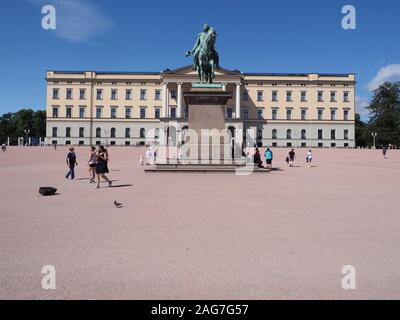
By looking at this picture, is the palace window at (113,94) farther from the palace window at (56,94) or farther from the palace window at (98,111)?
the palace window at (56,94)

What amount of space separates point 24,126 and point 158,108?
45.0 m

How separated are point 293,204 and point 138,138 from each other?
8480cm

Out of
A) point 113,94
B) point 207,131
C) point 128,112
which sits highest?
point 113,94

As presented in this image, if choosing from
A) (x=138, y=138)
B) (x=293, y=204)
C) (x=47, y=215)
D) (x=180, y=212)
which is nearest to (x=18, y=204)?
(x=47, y=215)

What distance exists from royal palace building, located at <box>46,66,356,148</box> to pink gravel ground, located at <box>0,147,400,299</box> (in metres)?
81.8

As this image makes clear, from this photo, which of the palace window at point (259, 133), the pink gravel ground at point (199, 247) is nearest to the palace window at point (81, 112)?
the palace window at point (259, 133)

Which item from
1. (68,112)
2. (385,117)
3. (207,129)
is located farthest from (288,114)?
(207,129)

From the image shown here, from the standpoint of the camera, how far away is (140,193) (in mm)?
11633

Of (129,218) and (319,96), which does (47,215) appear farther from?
(319,96)

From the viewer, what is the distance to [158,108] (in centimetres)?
9250

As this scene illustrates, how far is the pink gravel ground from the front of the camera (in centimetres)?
415

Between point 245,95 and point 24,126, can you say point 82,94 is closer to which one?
point 24,126

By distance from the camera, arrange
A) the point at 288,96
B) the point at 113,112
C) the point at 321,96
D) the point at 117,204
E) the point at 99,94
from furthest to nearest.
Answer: the point at 113,112
the point at 99,94
the point at 288,96
the point at 321,96
the point at 117,204

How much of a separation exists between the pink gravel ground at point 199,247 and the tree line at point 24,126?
357 feet
